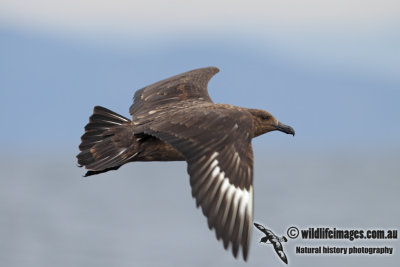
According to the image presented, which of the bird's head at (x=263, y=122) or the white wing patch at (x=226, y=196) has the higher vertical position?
the bird's head at (x=263, y=122)

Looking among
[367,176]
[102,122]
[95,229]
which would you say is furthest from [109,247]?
[367,176]

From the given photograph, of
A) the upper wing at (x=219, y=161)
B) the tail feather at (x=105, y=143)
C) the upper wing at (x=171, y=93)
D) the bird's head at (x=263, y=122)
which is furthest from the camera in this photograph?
the upper wing at (x=171, y=93)

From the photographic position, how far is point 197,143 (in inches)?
322

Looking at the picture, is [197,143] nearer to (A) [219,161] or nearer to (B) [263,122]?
(A) [219,161]

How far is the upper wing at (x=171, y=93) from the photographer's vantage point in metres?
10.7

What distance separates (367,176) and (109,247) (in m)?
63.1

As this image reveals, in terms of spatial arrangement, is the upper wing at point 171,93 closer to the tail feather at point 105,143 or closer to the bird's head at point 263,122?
the tail feather at point 105,143

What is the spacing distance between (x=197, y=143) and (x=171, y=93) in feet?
9.30

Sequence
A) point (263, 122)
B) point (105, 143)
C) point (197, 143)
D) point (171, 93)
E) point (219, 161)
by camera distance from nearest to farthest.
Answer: point (219, 161), point (197, 143), point (105, 143), point (263, 122), point (171, 93)

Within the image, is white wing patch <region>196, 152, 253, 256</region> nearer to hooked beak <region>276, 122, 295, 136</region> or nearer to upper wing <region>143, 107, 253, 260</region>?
upper wing <region>143, 107, 253, 260</region>

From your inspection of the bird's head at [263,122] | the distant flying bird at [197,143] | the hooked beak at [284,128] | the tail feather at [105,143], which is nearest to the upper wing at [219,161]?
the distant flying bird at [197,143]

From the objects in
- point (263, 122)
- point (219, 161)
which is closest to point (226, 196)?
point (219, 161)

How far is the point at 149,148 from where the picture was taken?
9.23 m

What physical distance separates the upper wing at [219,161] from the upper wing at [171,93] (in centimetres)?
160
